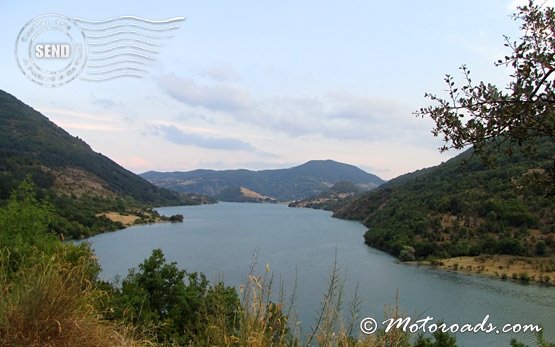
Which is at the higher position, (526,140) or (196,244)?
(526,140)

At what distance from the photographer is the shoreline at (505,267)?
159 feet

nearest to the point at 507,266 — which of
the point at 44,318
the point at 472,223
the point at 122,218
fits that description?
the point at 472,223

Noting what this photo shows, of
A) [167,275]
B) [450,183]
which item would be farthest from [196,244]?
[450,183]

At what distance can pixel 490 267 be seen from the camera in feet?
178

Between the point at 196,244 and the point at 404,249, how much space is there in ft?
103

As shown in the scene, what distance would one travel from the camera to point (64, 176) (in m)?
129

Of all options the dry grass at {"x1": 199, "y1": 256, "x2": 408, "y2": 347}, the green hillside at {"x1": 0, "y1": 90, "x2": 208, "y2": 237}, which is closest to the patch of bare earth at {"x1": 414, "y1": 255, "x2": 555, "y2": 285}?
the dry grass at {"x1": 199, "y1": 256, "x2": 408, "y2": 347}

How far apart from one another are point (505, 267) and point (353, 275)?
2108 centimetres

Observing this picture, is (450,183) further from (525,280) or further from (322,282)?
(322,282)

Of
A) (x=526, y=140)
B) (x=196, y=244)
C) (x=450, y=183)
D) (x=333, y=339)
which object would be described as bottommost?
(x=196, y=244)

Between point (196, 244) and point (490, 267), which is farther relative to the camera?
point (196, 244)

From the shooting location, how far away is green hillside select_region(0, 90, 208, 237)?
86.9 m

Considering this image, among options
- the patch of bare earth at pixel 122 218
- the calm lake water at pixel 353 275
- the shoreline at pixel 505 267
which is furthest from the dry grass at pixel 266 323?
the patch of bare earth at pixel 122 218

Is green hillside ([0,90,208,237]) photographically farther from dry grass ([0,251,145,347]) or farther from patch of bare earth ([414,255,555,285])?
dry grass ([0,251,145,347])
